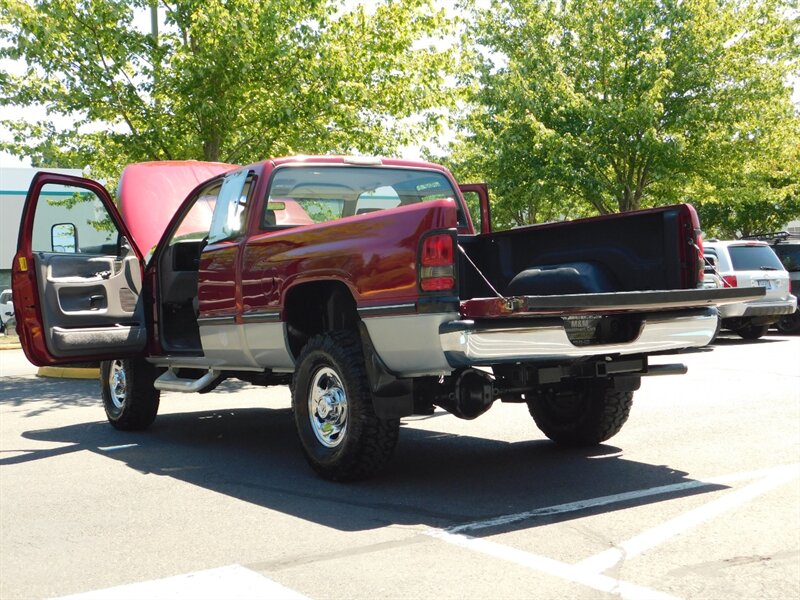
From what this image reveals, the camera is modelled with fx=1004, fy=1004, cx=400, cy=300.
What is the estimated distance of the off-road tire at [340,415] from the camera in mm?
6105

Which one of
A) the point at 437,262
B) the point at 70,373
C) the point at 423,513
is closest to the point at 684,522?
the point at 423,513

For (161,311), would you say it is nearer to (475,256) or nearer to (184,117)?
(475,256)

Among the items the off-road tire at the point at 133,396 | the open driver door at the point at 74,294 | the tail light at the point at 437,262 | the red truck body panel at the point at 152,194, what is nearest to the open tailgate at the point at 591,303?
the tail light at the point at 437,262

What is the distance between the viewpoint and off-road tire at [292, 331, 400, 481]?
611 centimetres

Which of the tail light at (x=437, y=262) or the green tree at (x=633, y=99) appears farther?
the green tree at (x=633, y=99)

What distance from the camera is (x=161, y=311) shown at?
8.73m

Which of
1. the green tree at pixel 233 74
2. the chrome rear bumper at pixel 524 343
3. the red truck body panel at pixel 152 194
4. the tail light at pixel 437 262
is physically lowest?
the chrome rear bumper at pixel 524 343

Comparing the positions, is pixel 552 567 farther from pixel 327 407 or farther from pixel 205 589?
pixel 327 407

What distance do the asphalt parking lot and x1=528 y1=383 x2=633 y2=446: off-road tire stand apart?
139mm

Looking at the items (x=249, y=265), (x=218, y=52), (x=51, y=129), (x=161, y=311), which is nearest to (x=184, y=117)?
(x=218, y=52)

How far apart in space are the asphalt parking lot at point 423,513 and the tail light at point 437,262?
1269 millimetres

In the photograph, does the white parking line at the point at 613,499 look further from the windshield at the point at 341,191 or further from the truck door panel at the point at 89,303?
the truck door panel at the point at 89,303

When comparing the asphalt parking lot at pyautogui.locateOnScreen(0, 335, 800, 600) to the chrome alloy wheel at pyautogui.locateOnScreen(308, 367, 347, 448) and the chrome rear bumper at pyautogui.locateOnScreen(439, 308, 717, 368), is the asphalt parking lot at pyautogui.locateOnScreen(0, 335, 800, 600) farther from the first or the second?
the chrome rear bumper at pyautogui.locateOnScreen(439, 308, 717, 368)

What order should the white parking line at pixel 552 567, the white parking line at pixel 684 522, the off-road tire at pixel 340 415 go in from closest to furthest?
the white parking line at pixel 552 567
the white parking line at pixel 684 522
the off-road tire at pixel 340 415
